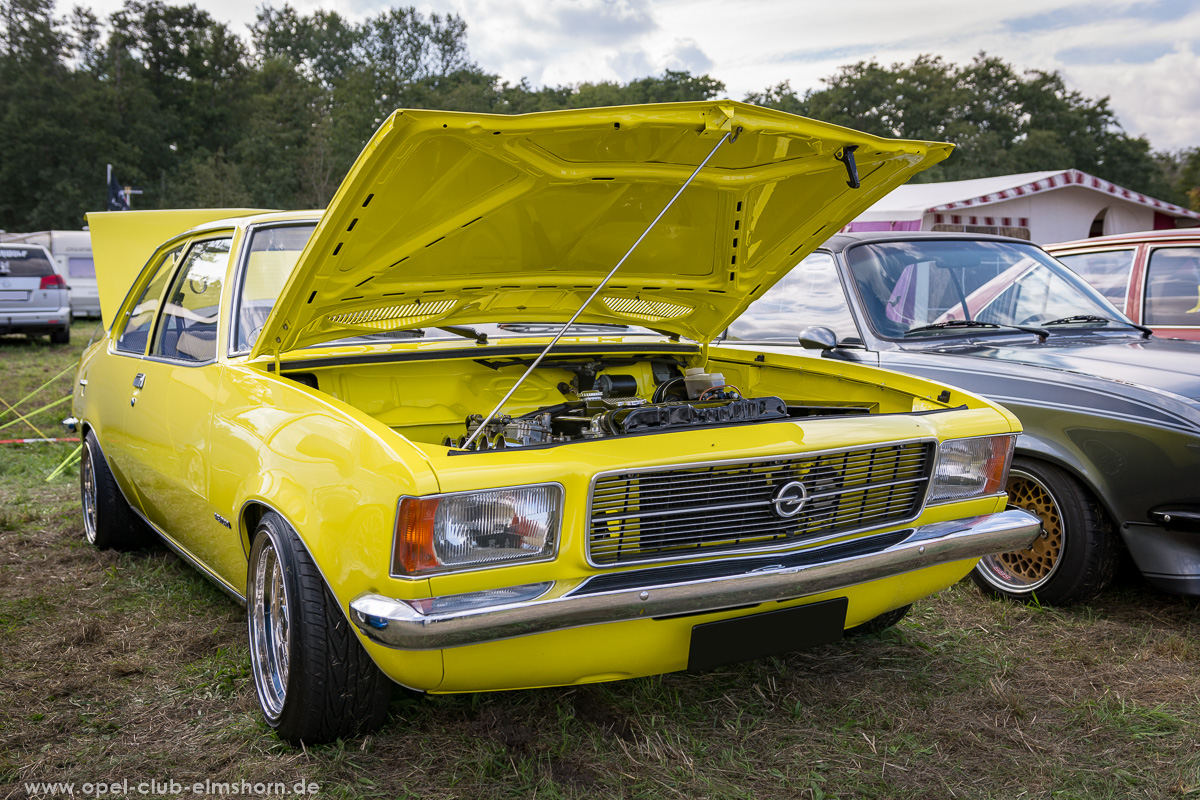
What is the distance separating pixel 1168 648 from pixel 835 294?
215 cm

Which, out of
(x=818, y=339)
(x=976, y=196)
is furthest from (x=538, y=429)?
(x=976, y=196)

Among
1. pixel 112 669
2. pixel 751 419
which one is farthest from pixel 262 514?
pixel 751 419

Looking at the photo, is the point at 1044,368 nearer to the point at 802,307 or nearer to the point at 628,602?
the point at 802,307

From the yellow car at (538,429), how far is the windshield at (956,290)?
3.63 ft

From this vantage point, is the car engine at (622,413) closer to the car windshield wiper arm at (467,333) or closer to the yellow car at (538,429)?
the yellow car at (538,429)

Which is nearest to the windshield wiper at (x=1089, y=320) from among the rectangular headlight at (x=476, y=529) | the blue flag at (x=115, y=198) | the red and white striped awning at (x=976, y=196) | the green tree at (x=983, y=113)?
the rectangular headlight at (x=476, y=529)

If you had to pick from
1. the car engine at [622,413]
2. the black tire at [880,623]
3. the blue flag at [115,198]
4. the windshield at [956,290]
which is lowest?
the black tire at [880,623]

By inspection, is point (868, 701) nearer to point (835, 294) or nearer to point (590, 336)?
point (590, 336)

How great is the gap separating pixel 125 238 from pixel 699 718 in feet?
14.4

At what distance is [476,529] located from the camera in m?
1.96

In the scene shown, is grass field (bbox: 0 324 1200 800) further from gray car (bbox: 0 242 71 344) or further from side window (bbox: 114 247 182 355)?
gray car (bbox: 0 242 71 344)

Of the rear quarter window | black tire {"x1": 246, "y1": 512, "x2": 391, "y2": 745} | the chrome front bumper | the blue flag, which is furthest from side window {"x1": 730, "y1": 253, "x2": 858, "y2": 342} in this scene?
the blue flag

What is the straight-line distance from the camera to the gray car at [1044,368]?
3.20 m

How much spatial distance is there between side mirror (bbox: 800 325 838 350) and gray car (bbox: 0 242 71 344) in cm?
1398
